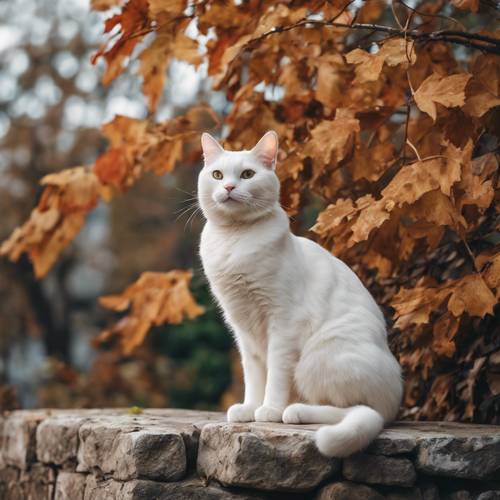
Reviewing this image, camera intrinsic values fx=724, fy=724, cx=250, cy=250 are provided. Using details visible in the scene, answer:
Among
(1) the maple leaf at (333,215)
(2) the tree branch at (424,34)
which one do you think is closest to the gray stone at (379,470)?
(1) the maple leaf at (333,215)

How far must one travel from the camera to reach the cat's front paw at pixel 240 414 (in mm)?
2473

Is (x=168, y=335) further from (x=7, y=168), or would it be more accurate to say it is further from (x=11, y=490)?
(x=11, y=490)

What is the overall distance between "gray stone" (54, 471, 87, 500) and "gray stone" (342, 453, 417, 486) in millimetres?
1104

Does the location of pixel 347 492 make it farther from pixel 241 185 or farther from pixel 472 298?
pixel 241 185

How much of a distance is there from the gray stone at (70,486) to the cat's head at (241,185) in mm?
1134

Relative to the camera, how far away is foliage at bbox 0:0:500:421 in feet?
7.92

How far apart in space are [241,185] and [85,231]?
800 centimetres

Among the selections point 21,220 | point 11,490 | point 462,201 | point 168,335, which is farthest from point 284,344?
point 168,335

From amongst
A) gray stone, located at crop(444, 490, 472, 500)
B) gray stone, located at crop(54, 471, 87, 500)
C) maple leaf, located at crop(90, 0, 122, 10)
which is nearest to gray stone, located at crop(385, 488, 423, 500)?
gray stone, located at crop(444, 490, 472, 500)

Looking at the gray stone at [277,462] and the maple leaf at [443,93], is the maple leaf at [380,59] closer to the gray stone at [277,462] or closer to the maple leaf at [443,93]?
the maple leaf at [443,93]

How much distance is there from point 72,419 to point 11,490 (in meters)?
0.75

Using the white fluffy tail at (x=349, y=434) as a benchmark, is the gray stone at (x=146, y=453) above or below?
below

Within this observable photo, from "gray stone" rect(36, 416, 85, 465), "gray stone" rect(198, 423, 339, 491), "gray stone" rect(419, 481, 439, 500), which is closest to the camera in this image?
"gray stone" rect(198, 423, 339, 491)

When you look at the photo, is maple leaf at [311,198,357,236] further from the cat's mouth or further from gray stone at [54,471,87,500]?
gray stone at [54,471,87,500]
